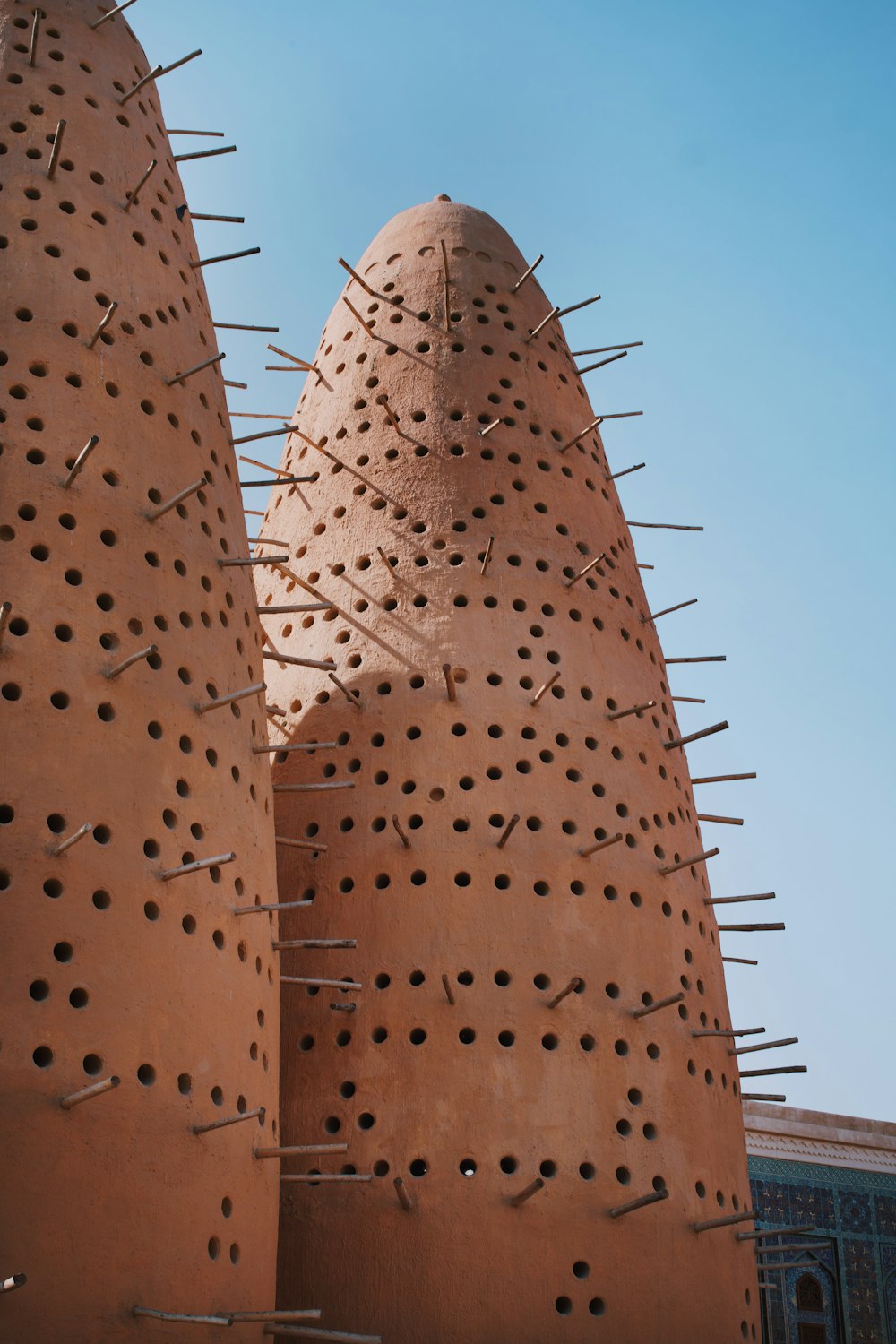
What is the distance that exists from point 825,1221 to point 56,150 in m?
18.0

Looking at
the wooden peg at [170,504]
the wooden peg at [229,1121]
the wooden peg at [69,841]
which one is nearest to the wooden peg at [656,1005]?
the wooden peg at [229,1121]

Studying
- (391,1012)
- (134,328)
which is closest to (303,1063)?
(391,1012)

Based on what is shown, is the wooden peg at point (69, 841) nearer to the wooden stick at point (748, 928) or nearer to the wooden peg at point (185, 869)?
the wooden peg at point (185, 869)

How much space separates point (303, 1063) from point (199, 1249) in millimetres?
2750

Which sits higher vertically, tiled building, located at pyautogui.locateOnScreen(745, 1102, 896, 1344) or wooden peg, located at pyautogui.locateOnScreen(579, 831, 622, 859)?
wooden peg, located at pyautogui.locateOnScreen(579, 831, 622, 859)

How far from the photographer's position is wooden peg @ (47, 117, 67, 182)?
10.8 meters

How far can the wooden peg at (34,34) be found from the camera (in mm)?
11703

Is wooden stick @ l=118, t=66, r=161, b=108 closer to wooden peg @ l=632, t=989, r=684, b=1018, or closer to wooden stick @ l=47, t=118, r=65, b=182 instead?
wooden stick @ l=47, t=118, r=65, b=182

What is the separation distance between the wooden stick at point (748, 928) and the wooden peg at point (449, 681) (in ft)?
10.0

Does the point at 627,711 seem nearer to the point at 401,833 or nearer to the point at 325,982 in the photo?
the point at 401,833

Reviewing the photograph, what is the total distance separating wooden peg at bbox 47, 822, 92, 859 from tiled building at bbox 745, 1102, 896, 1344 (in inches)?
606

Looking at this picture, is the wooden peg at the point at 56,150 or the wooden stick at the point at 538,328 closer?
the wooden peg at the point at 56,150

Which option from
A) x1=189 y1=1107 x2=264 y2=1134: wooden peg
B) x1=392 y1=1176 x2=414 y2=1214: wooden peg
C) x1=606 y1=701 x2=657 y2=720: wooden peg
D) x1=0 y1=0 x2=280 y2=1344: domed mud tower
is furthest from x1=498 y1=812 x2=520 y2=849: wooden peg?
x1=189 y1=1107 x2=264 y2=1134: wooden peg

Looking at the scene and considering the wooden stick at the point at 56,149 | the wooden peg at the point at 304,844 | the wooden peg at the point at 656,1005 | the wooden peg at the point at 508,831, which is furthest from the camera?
the wooden peg at the point at 304,844
